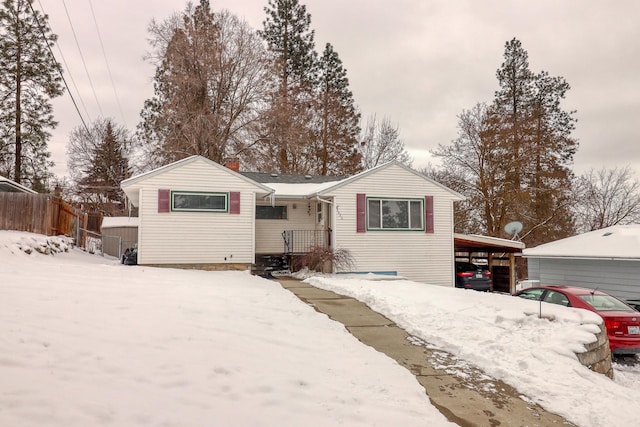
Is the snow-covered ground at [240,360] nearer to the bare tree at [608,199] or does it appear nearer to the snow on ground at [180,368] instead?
the snow on ground at [180,368]

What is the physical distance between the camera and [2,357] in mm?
3283

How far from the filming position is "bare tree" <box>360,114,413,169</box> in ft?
103

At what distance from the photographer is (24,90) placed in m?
23.6

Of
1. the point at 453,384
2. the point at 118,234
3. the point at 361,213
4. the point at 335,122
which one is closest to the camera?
the point at 453,384

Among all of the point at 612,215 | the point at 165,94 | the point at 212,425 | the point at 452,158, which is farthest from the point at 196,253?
the point at 612,215

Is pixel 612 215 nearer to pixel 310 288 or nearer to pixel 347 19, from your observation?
pixel 347 19

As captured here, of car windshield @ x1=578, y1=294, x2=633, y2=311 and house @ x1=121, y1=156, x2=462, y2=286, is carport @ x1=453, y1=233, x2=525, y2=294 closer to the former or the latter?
house @ x1=121, y1=156, x2=462, y2=286

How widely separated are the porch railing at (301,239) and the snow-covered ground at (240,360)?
26.8 ft

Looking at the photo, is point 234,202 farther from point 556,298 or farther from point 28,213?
point 556,298

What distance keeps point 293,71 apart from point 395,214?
18843 mm

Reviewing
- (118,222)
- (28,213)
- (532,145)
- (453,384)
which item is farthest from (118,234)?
(532,145)

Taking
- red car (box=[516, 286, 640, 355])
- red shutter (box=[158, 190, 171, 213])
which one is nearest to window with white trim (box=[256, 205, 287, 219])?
red shutter (box=[158, 190, 171, 213])

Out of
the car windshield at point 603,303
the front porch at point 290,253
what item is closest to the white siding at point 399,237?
the front porch at point 290,253

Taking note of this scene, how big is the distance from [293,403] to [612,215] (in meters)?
33.1
